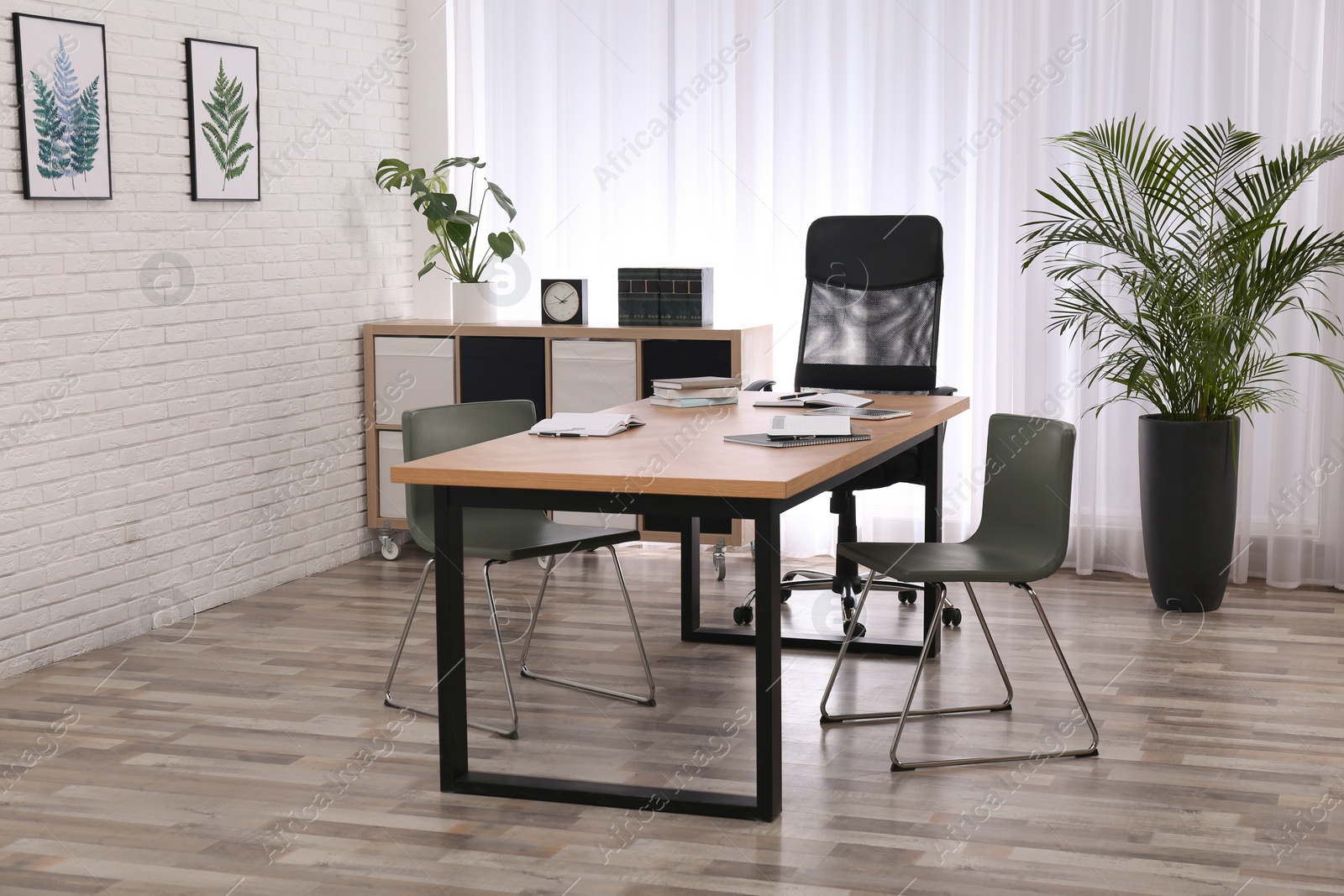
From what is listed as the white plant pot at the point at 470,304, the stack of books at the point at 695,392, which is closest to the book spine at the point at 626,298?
the white plant pot at the point at 470,304

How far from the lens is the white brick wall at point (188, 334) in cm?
435

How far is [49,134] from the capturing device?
4.34 m

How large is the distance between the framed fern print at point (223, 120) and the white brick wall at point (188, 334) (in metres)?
0.05

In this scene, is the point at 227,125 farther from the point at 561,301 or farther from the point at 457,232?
the point at 561,301

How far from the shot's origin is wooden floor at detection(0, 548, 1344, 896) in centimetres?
283

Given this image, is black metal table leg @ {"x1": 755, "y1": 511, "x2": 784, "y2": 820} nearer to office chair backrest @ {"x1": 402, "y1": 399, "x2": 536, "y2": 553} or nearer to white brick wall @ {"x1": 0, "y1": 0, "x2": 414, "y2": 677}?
office chair backrest @ {"x1": 402, "y1": 399, "x2": 536, "y2": 553}

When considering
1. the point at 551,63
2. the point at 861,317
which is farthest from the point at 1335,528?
the point at 551,63

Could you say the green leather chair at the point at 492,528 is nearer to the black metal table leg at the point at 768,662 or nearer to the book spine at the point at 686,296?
the black metal table leg at the point at 768,662

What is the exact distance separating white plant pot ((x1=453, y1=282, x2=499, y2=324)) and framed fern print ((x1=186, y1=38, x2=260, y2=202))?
0.95 metres

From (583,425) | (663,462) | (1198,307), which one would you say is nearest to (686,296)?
(1198,307)

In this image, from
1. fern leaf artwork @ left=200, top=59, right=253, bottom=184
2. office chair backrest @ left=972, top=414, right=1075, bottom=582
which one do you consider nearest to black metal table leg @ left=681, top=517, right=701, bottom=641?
office chair backrest @ left=972, top=414, right=1075, bottom=582

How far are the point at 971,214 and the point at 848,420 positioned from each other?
231 cm

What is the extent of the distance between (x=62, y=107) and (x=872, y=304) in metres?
2.67

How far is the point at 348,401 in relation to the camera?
5.91 m
